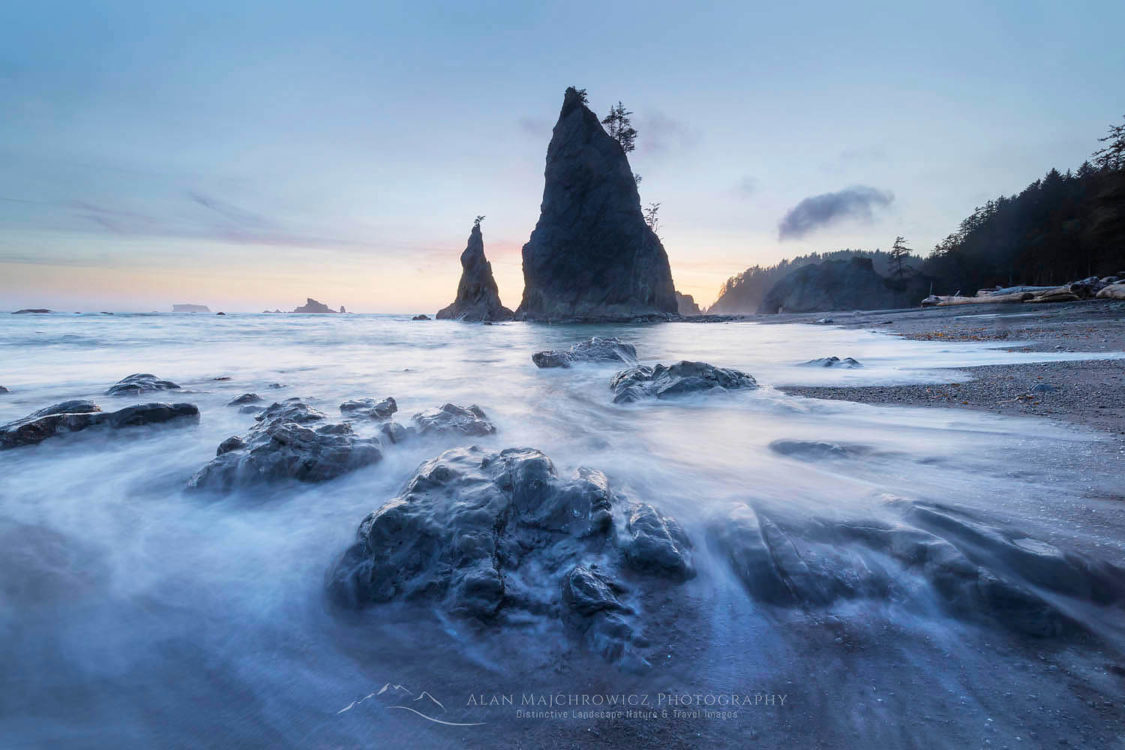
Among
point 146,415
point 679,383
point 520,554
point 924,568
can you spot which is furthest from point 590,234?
point 924,568

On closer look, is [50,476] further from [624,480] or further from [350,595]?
[624,480]

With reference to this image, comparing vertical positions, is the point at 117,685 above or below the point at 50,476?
below

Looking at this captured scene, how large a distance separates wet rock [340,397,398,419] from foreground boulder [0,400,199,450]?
1.57 meters

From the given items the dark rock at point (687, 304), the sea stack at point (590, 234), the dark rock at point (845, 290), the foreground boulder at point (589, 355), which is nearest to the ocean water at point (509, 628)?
the foreground boulder at point (589, 355)

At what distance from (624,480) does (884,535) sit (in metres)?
1.42

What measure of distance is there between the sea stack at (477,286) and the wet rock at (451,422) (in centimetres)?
5046

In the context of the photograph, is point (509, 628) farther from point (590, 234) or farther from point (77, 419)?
point (590, 234)

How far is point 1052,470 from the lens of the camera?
260 cm

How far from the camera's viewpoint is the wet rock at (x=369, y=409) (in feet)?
15.0

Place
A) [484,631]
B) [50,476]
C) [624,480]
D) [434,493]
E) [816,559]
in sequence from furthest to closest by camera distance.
Result: [50,476]
[624,480]
[434,493]
[816,559]
[484,631]

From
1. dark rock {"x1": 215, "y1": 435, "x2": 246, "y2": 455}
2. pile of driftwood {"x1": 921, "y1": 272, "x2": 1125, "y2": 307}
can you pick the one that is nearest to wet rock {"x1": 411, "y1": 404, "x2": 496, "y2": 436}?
Result: dark rock {"x1": 215, "y1": 435, "x2": 246, "y2": 455}

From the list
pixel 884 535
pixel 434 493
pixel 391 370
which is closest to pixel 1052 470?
pixel 884 535

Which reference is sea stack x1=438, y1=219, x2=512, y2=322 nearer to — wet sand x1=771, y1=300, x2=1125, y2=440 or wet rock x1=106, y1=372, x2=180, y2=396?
wet rock x1=106, y1=372, x2=180, y2=396

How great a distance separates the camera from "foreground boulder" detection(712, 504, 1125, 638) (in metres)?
1.66
